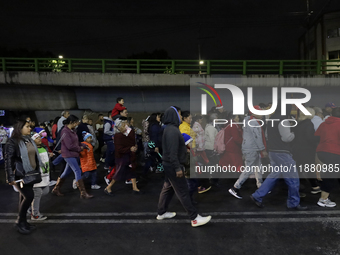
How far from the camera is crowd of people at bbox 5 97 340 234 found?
403 cm

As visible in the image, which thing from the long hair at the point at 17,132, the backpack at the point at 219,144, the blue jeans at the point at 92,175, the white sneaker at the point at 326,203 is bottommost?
the white sneaker at the point at 326,203

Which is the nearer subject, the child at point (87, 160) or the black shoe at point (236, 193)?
the black shoe at point (236, 193)

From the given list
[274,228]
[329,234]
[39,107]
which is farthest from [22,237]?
[39,107]

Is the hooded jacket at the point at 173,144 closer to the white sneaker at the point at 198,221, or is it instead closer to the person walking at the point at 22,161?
the white sneaker at the point at 198,221

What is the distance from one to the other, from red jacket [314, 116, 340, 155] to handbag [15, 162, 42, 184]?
506 cm

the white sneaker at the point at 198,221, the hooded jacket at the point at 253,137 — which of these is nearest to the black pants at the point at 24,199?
the white sneaker at the point at 198,221

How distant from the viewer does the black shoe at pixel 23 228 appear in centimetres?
398

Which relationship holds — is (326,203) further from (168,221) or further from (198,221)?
(168,221)

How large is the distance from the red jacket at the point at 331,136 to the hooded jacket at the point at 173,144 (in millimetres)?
2798

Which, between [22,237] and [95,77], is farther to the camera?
[95,77]

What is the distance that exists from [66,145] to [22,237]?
2058 millimetres

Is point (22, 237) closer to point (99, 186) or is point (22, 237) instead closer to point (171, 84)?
point (99, 186)

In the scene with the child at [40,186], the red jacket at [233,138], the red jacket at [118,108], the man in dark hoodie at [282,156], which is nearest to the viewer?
the child at [40,186]

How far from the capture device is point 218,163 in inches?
268
